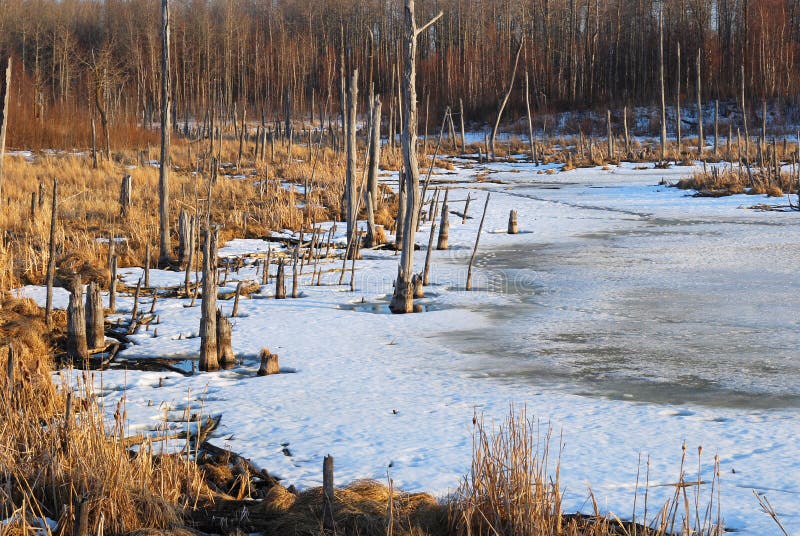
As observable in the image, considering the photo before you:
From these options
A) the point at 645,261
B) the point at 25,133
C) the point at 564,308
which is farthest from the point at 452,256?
the point at 25,133

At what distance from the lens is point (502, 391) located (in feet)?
22.5

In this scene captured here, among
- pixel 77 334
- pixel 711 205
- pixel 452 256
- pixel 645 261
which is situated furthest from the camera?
pixel 711 205

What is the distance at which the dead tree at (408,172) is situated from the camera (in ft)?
33.1

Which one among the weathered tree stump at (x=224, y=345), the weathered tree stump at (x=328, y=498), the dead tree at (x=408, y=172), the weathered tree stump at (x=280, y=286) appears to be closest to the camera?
the weathered tree stump at (x=328, y=498)

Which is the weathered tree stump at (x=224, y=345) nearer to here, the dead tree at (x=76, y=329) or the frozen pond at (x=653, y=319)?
the dead tree at (x=76, y=329)

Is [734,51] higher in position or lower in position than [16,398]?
higher

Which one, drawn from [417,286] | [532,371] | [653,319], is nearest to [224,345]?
[532,371]

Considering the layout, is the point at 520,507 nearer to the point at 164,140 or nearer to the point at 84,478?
the point at 84,478

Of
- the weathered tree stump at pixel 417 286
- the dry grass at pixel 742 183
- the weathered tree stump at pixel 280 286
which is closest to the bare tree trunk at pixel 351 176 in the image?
the weathered tree stump at pixel 280 286

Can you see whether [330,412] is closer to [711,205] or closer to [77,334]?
[77,334]

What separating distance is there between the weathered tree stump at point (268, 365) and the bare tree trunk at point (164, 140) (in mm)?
6140

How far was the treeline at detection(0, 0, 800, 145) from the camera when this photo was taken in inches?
2115

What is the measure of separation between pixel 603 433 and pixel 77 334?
192 inches

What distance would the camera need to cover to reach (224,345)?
787cm
